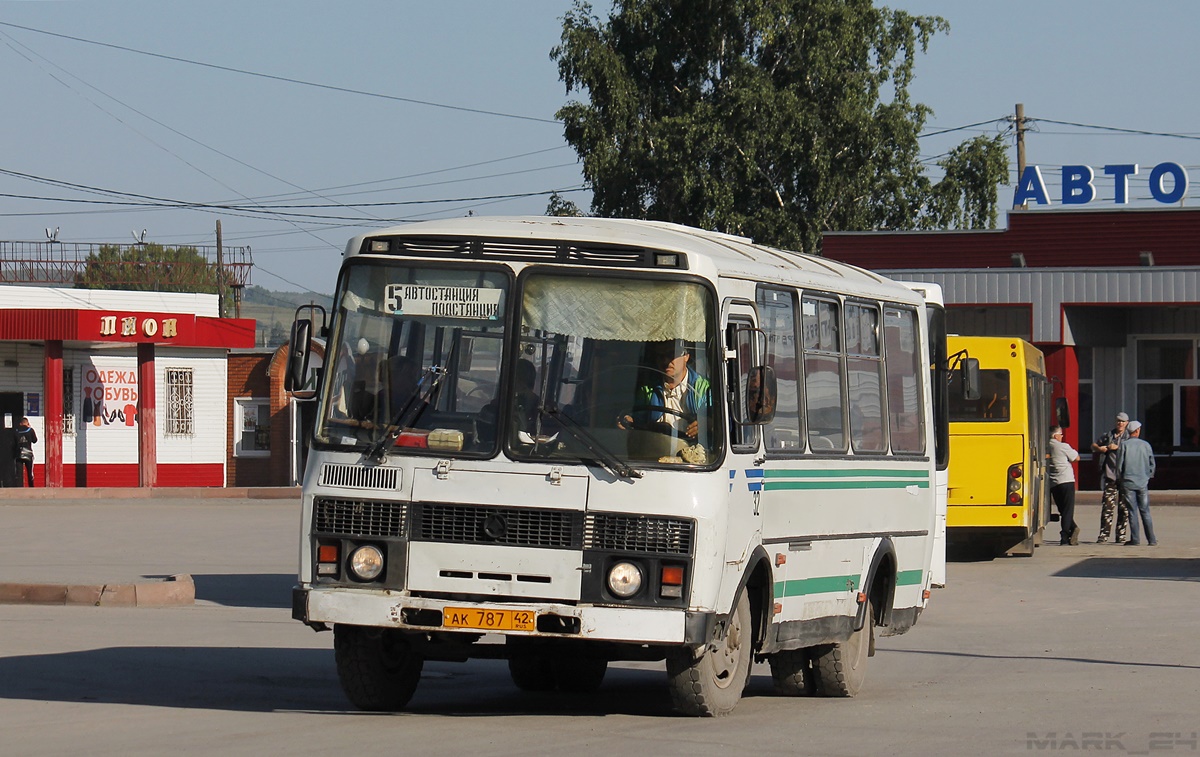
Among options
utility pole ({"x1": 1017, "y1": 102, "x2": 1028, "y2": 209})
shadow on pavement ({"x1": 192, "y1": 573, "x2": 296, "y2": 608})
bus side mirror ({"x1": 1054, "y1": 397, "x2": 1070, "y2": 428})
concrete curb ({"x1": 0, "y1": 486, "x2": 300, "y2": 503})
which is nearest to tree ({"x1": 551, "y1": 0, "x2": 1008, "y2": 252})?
utility pole ({"x1": 1017, "y1": 102, "x2": 1028, "y2": 209})

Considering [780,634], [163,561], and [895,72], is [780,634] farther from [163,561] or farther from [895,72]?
[895,72]

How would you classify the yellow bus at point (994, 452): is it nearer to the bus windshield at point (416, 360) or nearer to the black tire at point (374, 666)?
the black tire at point (374, 666)

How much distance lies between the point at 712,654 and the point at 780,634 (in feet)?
2.98

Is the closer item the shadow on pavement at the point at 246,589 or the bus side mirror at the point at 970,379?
the bus side mirror at the point at 970,379

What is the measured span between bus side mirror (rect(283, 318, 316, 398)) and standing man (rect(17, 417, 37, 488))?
34945 millimetres

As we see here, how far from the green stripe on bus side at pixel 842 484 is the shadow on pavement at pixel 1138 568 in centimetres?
A: 967

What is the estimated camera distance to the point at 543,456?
346 inches

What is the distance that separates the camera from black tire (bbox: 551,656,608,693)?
11016mm

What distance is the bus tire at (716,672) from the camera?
9.20m

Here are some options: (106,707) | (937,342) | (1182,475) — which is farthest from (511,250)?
(1182,475)

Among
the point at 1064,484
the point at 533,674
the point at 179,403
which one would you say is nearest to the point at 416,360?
the point at 533,674

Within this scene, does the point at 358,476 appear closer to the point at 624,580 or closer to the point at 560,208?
the point at 624,580

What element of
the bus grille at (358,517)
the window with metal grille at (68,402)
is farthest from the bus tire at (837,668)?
the window with metal grille at (68,402)

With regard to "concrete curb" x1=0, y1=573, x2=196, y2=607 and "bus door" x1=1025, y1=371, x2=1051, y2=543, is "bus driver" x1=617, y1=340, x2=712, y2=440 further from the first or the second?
"bus door" x1=1025, y1=371, x2=1051, y2=543
